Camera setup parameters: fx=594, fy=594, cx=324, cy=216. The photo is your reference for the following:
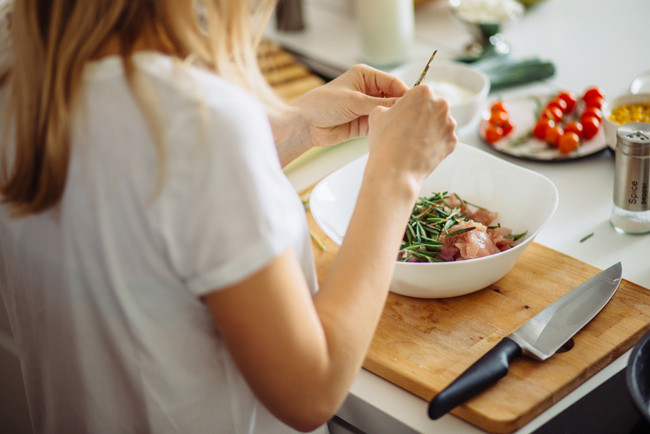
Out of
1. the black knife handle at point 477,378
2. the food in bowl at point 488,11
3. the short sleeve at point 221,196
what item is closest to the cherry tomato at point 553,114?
the food in bowl at point 488,11

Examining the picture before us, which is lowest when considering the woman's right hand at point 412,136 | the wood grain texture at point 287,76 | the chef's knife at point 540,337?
the wood grain texture at point 287,76

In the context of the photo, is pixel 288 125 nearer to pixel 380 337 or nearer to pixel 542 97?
pixel 380 337

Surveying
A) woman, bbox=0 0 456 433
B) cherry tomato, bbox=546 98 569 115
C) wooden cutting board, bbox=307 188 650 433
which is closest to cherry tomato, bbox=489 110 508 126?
cherry tomato, bbox=546 98 569 115

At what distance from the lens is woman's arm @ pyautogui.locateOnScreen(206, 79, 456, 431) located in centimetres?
56

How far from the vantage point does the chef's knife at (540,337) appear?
739mm

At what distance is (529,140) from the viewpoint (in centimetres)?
135

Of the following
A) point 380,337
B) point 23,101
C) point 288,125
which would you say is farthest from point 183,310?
point 288,125

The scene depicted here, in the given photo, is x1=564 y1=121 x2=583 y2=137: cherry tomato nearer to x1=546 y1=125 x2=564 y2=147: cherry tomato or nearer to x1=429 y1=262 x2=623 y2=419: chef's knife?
x1=546 y1=125 x2=564 y2=147: cherry tomato

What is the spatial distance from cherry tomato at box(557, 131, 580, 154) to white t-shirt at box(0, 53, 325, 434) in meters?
0.79

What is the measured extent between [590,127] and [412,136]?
2.37ft

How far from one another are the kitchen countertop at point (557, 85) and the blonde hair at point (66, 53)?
0.49m

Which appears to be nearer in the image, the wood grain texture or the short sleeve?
the short sleeve

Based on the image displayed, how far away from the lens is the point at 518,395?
760mm

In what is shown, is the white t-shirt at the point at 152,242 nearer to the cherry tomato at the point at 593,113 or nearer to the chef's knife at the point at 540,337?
the chef's knife at the point at 540,337
